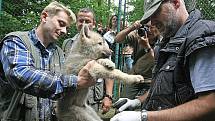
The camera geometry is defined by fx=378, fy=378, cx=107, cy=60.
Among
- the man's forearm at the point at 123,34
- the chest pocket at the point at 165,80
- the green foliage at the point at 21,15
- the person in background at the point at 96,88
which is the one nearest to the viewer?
the chest pocket at the point at 165,80

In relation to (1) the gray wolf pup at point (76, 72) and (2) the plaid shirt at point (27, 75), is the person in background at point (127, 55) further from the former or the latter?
(2) the plaid shirt at point (27, 75)

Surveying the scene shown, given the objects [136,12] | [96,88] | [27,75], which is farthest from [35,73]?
[136,12]

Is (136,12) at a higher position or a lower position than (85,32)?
higher

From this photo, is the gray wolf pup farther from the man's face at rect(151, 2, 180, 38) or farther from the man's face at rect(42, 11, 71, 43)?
the man's face at rect(151, 2, 180, 38)

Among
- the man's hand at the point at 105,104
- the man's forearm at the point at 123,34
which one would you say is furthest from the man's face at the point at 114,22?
the man's hand at the point at 105,104

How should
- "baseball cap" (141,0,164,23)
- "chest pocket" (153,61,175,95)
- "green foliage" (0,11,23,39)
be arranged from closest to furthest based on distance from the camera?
1. "chest pocket" (153,61,175,95)
2. "baseball cap" (141,0,164,23)
3. "green foliage" (0,11,23,39)

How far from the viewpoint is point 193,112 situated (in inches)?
104

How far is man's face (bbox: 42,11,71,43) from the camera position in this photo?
4.32m

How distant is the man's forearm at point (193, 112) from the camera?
8.53ft

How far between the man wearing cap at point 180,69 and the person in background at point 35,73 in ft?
3.39

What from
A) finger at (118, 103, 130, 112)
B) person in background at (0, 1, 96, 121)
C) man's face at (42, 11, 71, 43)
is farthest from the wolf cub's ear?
finger at (118, 103, 130, 112)

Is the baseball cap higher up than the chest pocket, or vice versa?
the baseball cap

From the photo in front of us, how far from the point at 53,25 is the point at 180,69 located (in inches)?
75.8

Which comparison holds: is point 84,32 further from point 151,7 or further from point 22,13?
point 22,13
